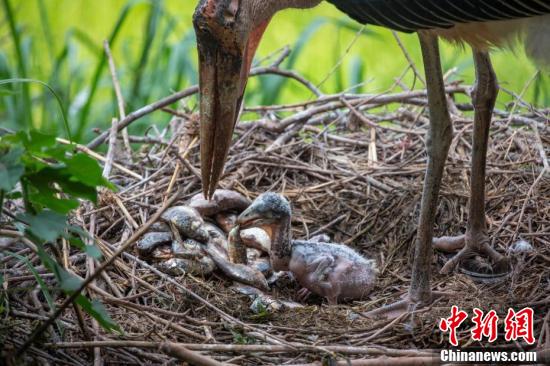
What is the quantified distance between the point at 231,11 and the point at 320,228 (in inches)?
50.4

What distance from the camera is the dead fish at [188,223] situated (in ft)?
11.1

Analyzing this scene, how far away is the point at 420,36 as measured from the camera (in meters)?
3.17

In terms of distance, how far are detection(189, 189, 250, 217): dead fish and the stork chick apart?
25 cm

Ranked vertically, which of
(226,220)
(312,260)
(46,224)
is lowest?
(46,224)

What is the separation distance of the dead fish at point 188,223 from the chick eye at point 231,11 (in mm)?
919

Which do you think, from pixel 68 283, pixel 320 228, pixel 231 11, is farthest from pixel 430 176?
pixel 68 283

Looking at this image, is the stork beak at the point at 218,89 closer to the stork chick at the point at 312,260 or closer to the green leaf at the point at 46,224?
the stork chick at the point at 312,260

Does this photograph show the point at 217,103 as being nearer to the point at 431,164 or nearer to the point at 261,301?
the point at 261,301

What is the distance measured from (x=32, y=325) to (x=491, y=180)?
2.18 metres

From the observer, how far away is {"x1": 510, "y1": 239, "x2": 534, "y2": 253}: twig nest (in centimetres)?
337

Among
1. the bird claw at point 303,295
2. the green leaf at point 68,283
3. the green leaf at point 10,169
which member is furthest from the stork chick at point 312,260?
the green leaf at point 10,169

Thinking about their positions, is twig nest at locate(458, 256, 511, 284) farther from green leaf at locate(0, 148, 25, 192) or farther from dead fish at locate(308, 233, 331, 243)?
green leaf at locate(0, 148, 25, 192)

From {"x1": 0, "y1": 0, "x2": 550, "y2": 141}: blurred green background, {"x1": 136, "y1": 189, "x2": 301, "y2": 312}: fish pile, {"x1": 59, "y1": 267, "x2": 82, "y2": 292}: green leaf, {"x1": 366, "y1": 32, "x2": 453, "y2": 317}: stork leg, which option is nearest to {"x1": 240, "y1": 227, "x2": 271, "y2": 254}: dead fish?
{"x1": 136, "y1": 189, "x2": 301, "y2": 312}: fish pile

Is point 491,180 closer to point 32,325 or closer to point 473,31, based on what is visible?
point 473,31
